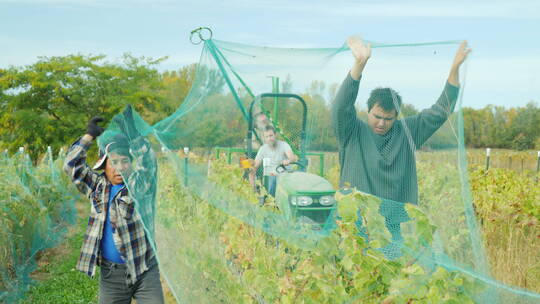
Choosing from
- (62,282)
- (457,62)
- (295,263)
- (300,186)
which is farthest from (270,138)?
(62,282)

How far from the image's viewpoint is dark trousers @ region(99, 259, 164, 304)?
139 inches

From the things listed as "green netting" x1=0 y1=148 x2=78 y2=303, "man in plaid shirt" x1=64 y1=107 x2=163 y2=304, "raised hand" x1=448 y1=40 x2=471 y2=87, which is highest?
"raised hand" x1=448 y1=40 x2=471 y2=87

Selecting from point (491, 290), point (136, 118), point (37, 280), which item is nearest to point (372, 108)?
point (491, 290)

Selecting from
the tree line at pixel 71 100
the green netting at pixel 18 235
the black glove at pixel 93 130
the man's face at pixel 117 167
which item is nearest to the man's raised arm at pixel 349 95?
the man's face at pixel 117 167

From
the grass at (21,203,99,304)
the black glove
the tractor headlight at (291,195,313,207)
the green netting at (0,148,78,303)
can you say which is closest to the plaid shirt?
the black glove

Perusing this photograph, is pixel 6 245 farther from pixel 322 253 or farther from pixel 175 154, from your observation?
pixel 322 253

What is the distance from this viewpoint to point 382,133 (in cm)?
308

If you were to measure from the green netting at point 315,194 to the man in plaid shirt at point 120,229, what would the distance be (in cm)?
5

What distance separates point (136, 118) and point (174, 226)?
4.33 ft

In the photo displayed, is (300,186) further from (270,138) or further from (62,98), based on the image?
(62,98)

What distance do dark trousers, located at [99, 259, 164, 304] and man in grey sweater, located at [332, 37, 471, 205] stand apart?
1436 millimetres

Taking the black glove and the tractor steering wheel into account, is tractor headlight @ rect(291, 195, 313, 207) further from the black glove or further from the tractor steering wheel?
the black glove

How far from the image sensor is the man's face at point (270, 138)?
4.44 m

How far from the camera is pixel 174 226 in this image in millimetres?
3631
